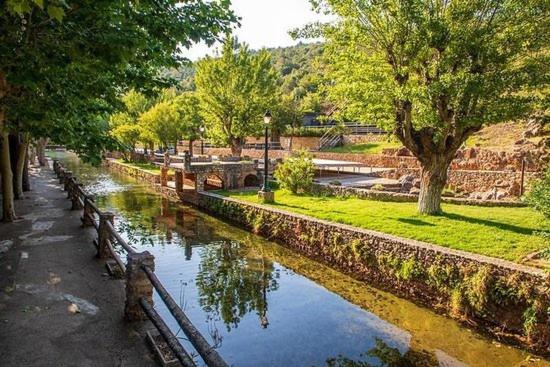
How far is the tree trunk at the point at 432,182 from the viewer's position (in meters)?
15.4

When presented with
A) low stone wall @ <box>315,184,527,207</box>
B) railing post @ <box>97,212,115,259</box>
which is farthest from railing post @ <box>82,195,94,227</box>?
low stone wall @ <box>315,184,527,207</box>

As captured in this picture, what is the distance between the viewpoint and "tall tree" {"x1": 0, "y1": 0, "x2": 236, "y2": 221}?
5.87 m

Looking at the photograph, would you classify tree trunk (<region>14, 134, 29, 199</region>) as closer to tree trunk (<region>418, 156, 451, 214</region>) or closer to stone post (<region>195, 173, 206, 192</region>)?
stone post (<region>195, 173, 206, 192</region>)

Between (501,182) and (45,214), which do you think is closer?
(45,214)

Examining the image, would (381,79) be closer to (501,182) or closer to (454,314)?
(454,314)

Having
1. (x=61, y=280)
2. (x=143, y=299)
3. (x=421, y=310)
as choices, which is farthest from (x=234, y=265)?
(x=143, y=299)

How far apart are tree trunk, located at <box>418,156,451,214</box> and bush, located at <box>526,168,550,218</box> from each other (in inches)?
215

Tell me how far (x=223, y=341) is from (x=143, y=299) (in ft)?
15.1

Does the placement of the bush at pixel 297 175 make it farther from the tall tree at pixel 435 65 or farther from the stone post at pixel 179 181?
the stone post at pixel 179 181

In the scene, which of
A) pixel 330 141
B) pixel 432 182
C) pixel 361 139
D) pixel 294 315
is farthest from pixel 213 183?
pixel 294 315

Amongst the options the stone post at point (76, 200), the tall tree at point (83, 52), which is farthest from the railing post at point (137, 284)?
the stone post at point (76, 200)

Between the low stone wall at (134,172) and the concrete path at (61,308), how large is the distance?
25.5 meters

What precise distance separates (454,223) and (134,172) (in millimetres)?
36091

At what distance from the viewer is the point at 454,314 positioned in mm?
11070
